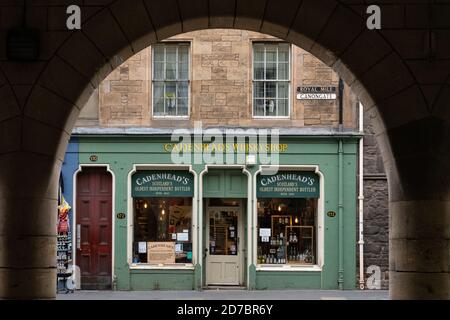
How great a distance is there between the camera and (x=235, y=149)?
60.8ft

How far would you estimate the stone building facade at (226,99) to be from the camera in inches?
731

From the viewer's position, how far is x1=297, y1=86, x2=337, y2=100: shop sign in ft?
61.2

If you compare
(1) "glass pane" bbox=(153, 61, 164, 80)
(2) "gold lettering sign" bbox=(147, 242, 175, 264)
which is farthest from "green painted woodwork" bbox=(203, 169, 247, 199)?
(1) "glass pane" bbox=(153, 61, 164, 80)

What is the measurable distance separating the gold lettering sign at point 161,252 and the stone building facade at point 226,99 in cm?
331

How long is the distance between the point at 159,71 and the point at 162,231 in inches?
180

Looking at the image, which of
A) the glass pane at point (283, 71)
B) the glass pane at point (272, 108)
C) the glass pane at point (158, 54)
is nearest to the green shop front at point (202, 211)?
the glass pane at point (272, 108)

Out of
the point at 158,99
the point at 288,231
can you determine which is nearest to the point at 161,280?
the point at 288,231

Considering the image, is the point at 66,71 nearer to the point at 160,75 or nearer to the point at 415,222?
the point at 415,222

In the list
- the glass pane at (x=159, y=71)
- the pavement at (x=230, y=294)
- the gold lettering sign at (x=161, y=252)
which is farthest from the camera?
the glass pane at (x=159, y=71)

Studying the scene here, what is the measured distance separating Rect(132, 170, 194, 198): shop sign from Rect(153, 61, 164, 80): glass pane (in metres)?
2.70

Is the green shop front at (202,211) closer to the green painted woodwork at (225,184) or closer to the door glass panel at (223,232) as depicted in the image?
the green painted woodwork at (225,184)

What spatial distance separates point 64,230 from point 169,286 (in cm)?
327

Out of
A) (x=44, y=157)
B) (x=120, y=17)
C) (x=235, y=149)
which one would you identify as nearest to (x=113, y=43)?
(x=120, y=17)

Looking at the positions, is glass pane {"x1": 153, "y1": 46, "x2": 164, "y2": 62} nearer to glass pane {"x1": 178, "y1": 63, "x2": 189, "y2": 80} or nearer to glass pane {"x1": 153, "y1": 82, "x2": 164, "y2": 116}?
glass pane {"x1": 178, "y1": 63, "x2": 189, "y2": 80}
